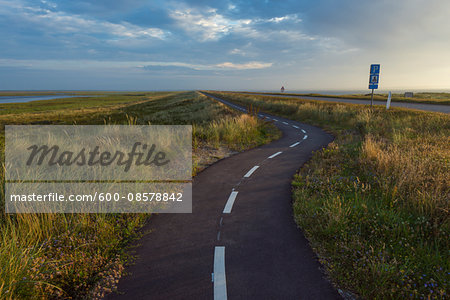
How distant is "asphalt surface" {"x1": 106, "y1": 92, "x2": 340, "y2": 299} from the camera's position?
290 centimetres

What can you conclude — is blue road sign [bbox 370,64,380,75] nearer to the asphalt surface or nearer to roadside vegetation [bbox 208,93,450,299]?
roadside vegetation [bbox 208,93,450,299]

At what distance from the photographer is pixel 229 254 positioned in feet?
11.8

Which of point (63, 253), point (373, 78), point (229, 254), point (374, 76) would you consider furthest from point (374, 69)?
point (63, 253)

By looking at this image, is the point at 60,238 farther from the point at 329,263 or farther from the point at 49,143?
the point at 49,143

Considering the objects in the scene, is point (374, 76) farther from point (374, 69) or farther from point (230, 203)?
point (230, 203)

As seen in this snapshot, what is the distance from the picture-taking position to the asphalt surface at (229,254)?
2896 millimetres

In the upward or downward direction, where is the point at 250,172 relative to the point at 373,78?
downward

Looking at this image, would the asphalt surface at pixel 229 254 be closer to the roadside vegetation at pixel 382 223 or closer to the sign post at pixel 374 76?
the roadside vegetation at pixel 382 223

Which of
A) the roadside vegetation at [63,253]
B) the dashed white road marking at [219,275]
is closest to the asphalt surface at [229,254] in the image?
the dashed white road marking at [219,275]

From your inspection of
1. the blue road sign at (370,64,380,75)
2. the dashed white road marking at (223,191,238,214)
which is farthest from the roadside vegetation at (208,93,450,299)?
the blue road sign at (370,64,380,75)

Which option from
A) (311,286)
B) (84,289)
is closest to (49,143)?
(84,289)

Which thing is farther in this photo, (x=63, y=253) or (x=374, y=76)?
(x=374, y=76)

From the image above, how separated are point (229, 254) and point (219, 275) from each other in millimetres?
482

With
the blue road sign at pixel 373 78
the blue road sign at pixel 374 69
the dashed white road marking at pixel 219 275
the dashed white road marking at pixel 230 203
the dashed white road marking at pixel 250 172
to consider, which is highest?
the blue road sign at pixel 374 69
